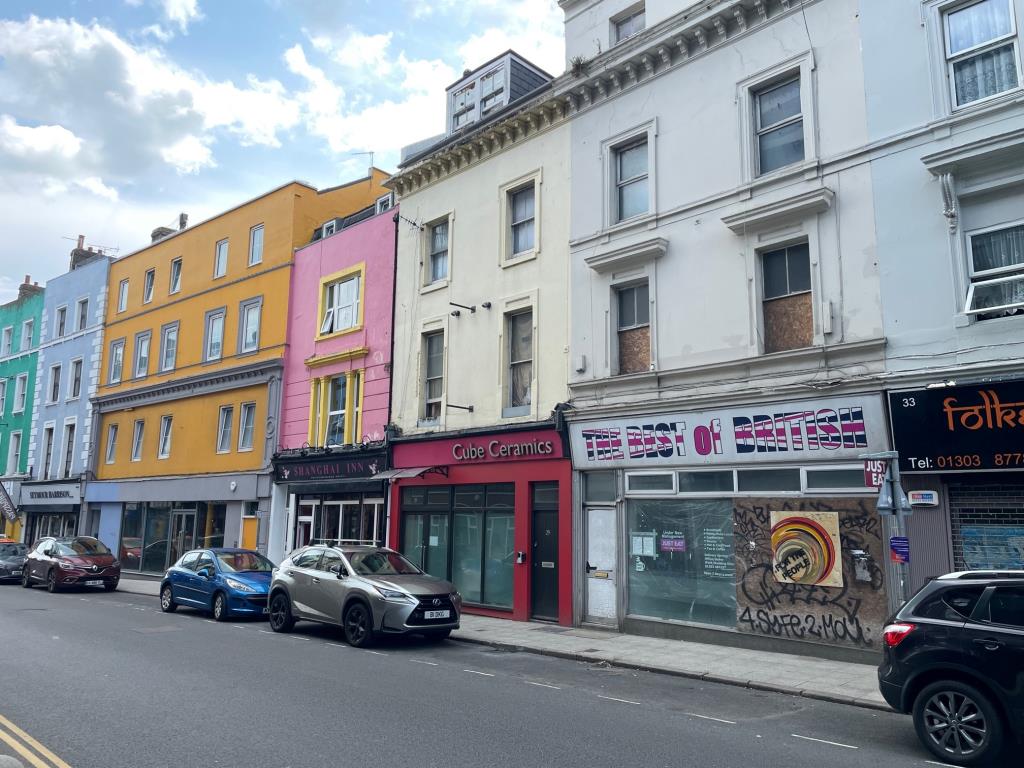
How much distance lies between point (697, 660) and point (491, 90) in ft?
51.0

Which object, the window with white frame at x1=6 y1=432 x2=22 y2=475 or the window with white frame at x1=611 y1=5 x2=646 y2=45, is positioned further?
the window with white frame at x1=6 y1=432 x2=22 y2=475

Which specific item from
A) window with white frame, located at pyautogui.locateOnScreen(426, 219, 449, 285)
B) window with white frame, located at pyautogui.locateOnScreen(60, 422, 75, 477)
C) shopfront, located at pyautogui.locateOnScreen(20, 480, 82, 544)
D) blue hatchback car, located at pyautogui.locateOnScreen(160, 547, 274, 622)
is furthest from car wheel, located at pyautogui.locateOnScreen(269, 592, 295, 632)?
window with white frame, located at pyautogui.locateOnScreen(60, 422, 75, 477)

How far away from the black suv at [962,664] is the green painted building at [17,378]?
128 ft

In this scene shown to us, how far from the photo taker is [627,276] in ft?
50.0

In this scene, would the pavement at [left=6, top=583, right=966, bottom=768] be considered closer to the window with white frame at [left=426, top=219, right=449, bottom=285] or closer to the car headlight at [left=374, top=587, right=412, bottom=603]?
the car headlight at [left=374, top=587, right=412, bottom=603]

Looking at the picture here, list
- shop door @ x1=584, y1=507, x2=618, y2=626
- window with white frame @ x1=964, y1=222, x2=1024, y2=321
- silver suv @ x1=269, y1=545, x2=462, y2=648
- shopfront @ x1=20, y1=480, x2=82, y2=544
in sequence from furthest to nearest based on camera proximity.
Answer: shopfront @ x1=20, y1=480, x2=82, y2=544, shop door @ x1=584, y1=507, x2=618, y2=626, silver suv @ x1=269, y1=545, x2=462, y2=648, window with white frame @ x1=964, y1=222, x2=1024, y2=321

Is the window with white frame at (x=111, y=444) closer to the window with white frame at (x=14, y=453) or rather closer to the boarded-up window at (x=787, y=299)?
the window with white frame at (x=14, y=453)

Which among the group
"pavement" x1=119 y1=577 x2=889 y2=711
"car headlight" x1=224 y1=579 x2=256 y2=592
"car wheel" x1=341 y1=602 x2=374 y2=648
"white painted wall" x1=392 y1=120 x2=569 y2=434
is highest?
"white painted wall" x1=392 y1=120 x2=569 y2=434

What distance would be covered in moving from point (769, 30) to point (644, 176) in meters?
3.34

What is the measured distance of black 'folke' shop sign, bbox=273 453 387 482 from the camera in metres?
20.4

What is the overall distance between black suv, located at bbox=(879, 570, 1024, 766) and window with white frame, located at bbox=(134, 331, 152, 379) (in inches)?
1143

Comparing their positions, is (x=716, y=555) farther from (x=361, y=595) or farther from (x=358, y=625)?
(x=358, y=625)

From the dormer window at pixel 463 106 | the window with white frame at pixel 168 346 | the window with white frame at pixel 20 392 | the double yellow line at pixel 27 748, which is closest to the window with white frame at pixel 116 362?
the window with white frame at pixel 168 346

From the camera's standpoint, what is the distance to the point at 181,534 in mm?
26734
